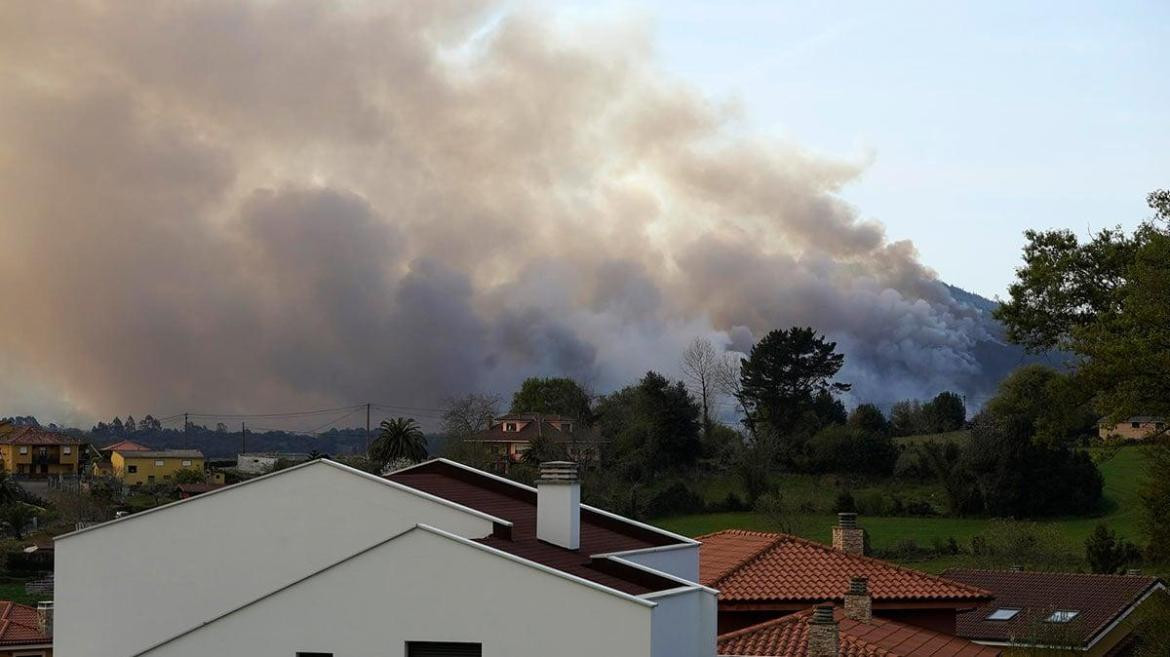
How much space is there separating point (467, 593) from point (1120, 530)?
5040cm

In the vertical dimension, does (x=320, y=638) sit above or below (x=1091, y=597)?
above

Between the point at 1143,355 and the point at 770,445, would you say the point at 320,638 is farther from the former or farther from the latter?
the point at 770,445

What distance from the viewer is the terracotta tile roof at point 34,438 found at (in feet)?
423

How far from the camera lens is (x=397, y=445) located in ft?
286

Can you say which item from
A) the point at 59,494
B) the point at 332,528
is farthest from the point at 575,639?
the point at 59,494

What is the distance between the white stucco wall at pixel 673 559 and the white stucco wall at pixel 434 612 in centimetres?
624

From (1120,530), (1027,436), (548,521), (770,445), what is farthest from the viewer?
(770,445)

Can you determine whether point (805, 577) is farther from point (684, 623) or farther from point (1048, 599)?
point (1048, 599)

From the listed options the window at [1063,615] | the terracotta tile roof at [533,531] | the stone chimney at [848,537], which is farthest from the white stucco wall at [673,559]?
the window at [1063,615]

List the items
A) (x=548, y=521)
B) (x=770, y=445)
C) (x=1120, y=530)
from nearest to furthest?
(x=548, y=521) → (x=1120, y=530) → (x=770, y=445)

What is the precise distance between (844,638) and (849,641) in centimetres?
22

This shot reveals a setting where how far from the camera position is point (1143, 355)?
28.7 metres

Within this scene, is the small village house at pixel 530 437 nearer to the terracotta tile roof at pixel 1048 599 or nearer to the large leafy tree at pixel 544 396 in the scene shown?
the large leafy tree at pixel 544 396

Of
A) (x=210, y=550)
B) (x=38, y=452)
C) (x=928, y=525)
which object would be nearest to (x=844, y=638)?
(x=210, y=550)
